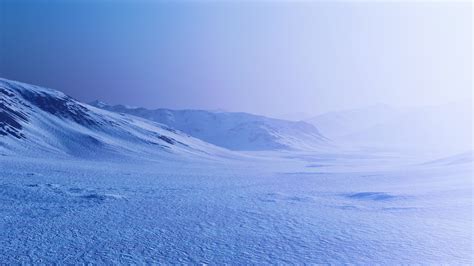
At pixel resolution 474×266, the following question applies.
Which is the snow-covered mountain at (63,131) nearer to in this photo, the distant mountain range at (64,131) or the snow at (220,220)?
the distant mountain range at (64,131)

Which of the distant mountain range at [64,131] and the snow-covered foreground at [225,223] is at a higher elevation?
the distant mountain range at [64,131]

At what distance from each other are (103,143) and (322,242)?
67887mm

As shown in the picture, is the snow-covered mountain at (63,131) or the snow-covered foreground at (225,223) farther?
the snow-covered mountain at (63,131)

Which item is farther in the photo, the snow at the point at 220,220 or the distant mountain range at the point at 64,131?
the distant mountain range at the point at 64,131

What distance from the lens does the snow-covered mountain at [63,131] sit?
68562 mm

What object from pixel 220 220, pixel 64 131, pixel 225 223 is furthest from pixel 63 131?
pixel 225 223

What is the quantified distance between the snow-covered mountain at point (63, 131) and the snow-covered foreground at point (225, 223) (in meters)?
32.5

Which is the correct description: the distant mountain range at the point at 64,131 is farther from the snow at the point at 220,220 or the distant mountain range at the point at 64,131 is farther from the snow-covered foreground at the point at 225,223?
the snow-covered foreground at the point at 225,223

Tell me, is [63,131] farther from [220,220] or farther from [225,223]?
[225,223]

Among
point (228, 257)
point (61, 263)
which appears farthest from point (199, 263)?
point (61, 263)

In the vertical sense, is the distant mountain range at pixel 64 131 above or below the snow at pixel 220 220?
above

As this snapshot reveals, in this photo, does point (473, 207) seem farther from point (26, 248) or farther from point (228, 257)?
point (26, 248)

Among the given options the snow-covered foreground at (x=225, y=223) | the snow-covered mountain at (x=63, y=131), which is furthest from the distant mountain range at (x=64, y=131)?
the snow-covered foreground at (x=225, y=223)

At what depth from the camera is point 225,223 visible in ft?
77.7
